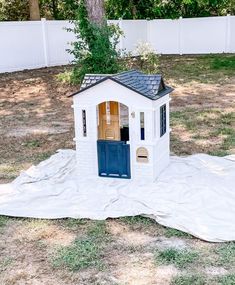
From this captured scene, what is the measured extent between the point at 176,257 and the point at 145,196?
1082 millimetres

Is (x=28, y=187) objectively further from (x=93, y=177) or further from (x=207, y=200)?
(x=207, y=200)

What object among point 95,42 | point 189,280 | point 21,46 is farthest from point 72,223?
point 21,46

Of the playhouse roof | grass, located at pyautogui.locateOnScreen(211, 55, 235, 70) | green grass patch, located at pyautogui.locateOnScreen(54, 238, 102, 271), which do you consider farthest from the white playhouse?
grass, located at pyautogui.locateOnScreen(211, 55, 235, 70)

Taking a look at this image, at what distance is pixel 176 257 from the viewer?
298cm

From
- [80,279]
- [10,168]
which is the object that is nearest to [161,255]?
[80,279]

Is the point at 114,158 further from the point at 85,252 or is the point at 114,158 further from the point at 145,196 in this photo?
the point at 85,252

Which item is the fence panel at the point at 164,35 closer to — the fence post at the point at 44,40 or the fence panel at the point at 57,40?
the fence panel at the point at 57,40

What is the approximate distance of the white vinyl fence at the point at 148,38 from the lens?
12828mm

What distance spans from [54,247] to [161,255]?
81 cm

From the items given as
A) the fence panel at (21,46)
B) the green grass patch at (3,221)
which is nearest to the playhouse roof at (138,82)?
the green grass patch at (3,221)

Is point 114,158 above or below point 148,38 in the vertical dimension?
below

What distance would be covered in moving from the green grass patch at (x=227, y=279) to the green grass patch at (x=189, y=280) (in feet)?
0.34

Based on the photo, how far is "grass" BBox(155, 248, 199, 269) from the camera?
2.92m

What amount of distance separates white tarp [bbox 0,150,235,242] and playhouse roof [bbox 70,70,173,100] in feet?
2.91
